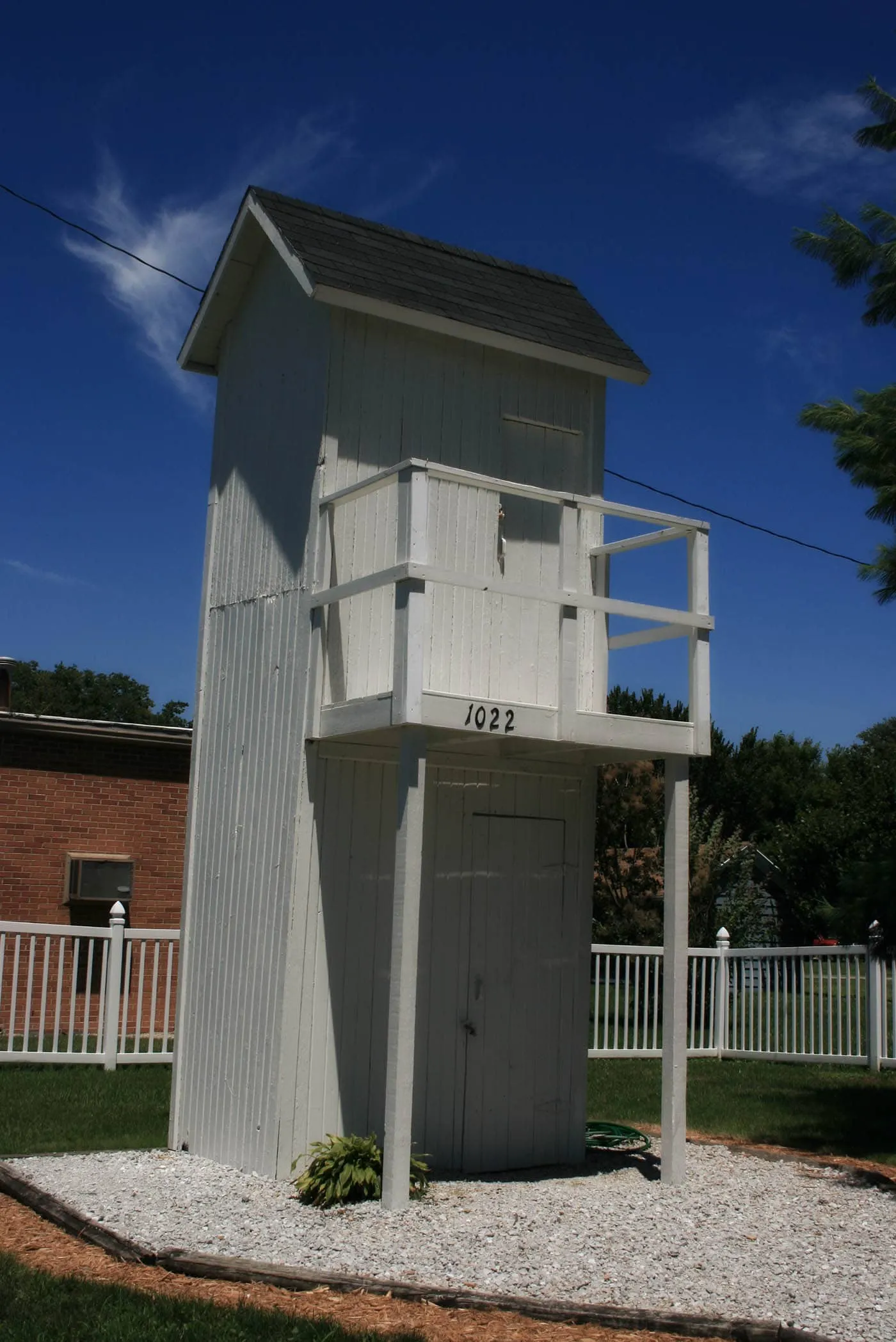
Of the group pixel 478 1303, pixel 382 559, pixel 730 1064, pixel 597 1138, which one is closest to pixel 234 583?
pixel 382 559

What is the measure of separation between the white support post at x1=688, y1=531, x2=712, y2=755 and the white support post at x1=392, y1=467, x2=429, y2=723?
2.26 meters

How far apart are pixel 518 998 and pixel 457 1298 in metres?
3.84

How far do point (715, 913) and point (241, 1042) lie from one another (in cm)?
1587

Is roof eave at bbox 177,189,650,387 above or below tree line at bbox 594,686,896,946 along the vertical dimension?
above

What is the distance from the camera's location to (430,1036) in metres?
9.85

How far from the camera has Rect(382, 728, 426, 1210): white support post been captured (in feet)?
27.0

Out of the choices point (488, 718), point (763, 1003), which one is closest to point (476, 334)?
point (488, 718)

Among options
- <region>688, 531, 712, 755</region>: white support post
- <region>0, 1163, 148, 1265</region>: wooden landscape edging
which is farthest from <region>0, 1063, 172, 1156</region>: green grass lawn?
<region>688, 531, 712, 755</region>: white support post

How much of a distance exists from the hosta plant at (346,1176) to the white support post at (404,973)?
153mm

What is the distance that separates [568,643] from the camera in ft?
30.3

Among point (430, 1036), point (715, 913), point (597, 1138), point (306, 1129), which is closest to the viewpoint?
point (306, 1129)

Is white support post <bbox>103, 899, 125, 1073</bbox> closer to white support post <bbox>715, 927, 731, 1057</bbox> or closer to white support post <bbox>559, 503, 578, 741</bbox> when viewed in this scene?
white support post <bbox>715, 927, 731, 1057</bbox>

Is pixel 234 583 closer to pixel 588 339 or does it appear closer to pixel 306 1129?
pixel 588 339

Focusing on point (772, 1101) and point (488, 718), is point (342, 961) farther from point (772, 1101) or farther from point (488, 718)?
point (772, 1101)
